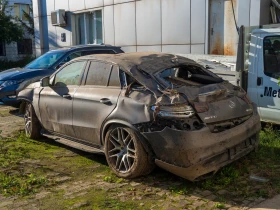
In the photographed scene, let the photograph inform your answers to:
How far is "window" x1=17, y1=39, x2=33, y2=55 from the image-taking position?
30891mm

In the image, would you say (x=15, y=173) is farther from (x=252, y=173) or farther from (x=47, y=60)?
(x=47, y=60)

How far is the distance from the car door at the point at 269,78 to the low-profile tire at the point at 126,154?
9.26 feet

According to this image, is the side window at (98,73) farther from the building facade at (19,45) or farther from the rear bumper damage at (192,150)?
the building facade at (19,45)

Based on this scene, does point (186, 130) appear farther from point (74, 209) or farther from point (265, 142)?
point (265, 142)

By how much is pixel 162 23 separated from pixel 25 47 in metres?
23.1

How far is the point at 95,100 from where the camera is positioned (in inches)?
194

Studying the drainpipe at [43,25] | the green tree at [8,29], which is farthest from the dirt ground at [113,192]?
the green tree at [8,29]

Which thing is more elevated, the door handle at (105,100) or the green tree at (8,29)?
the green tree at (8,29)

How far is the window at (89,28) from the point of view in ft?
46.0

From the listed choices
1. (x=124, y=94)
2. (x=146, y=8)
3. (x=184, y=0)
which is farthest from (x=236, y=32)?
(x=124, y=94)

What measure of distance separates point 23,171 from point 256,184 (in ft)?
10.4

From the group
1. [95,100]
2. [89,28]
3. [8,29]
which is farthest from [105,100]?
[8,29]

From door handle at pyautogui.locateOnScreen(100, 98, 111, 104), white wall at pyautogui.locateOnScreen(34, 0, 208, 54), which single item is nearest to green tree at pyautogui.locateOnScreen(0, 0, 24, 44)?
white wall at pyautogui.locateOnScreen(34, 0, 208, 54)

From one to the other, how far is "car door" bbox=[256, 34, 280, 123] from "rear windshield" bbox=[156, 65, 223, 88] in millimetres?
1384
